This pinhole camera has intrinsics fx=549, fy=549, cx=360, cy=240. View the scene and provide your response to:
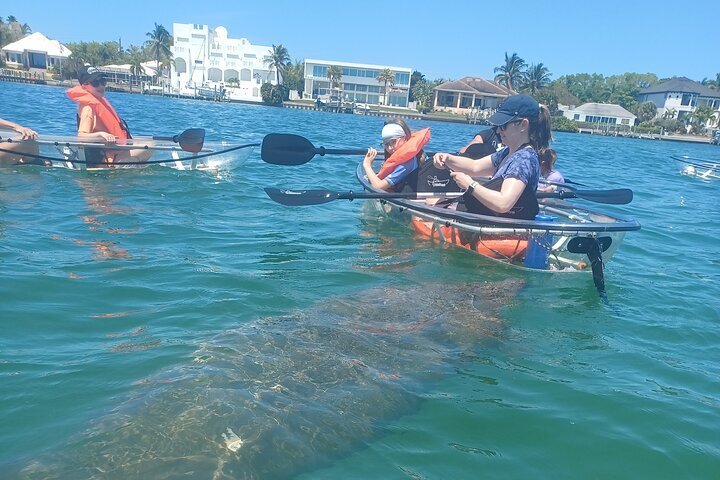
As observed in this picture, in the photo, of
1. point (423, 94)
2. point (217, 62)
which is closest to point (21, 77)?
point (217, 62)

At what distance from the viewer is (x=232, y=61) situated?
299 feet

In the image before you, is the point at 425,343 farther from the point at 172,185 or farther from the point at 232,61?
the point at 232,61

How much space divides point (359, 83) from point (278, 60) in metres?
13.5

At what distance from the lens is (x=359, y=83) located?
88.2 meters

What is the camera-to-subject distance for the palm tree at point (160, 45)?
91.0 m

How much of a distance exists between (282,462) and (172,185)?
7935 millimetres

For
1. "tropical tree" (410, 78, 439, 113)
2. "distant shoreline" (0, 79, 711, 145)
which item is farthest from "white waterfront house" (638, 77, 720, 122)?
"tropical tree" (410, 78, 439, 113)

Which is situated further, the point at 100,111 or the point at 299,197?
the point at 100,111

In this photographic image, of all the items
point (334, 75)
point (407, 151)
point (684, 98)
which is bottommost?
point (407, 151)

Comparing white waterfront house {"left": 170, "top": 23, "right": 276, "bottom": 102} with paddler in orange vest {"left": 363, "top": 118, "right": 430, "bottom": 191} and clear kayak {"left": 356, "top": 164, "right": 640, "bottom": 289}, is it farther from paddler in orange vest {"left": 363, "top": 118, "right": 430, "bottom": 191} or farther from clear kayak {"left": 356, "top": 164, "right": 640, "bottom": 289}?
clear kayak {"left": 356, "top": 164, "right": 640, "bottom": 289}

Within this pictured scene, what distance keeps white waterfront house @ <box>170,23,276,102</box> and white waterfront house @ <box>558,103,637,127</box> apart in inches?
1917

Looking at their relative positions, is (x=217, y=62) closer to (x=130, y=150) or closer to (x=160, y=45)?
(x=160, y=45)

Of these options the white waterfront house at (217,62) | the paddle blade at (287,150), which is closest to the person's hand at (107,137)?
the paddle blade at (287,150)

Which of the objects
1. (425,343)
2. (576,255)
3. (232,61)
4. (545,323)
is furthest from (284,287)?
(232,61)
